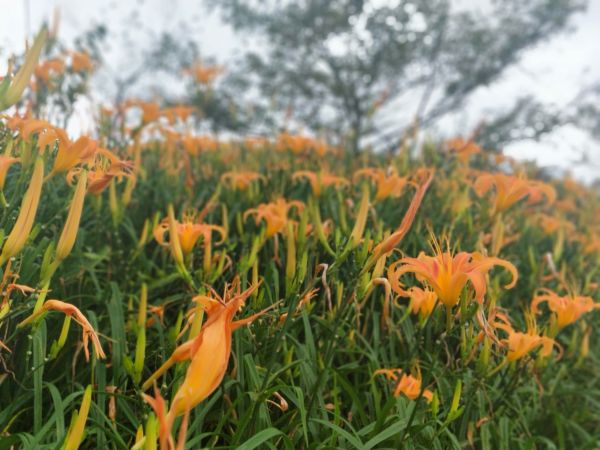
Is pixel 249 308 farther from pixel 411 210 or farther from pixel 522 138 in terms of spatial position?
pixel 522 138

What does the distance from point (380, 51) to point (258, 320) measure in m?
10.7

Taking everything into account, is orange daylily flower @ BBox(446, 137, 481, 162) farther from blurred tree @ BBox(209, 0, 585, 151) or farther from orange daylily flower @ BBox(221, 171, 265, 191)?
blurred tree @ BBox(209, 0, 585, 151)

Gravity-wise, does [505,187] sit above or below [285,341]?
above

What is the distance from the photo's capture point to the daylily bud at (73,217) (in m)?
0.96

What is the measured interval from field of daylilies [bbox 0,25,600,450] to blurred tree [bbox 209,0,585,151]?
9045 mm

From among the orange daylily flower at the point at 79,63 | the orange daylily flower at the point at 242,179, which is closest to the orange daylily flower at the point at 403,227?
the orange daylily flower at the point at 242,179

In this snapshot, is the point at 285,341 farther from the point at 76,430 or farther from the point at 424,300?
the point at 76,430

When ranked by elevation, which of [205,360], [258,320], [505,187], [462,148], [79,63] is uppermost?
[79,63]

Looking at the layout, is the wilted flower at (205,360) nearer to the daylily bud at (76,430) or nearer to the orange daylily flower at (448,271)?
the daylily bud at (76,430)

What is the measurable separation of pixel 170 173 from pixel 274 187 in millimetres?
500

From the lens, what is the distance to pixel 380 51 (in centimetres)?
1116

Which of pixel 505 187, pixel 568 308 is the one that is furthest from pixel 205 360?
pixel 505 187

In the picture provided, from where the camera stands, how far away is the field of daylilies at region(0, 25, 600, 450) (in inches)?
38.9

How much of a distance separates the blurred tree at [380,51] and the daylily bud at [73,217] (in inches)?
395
